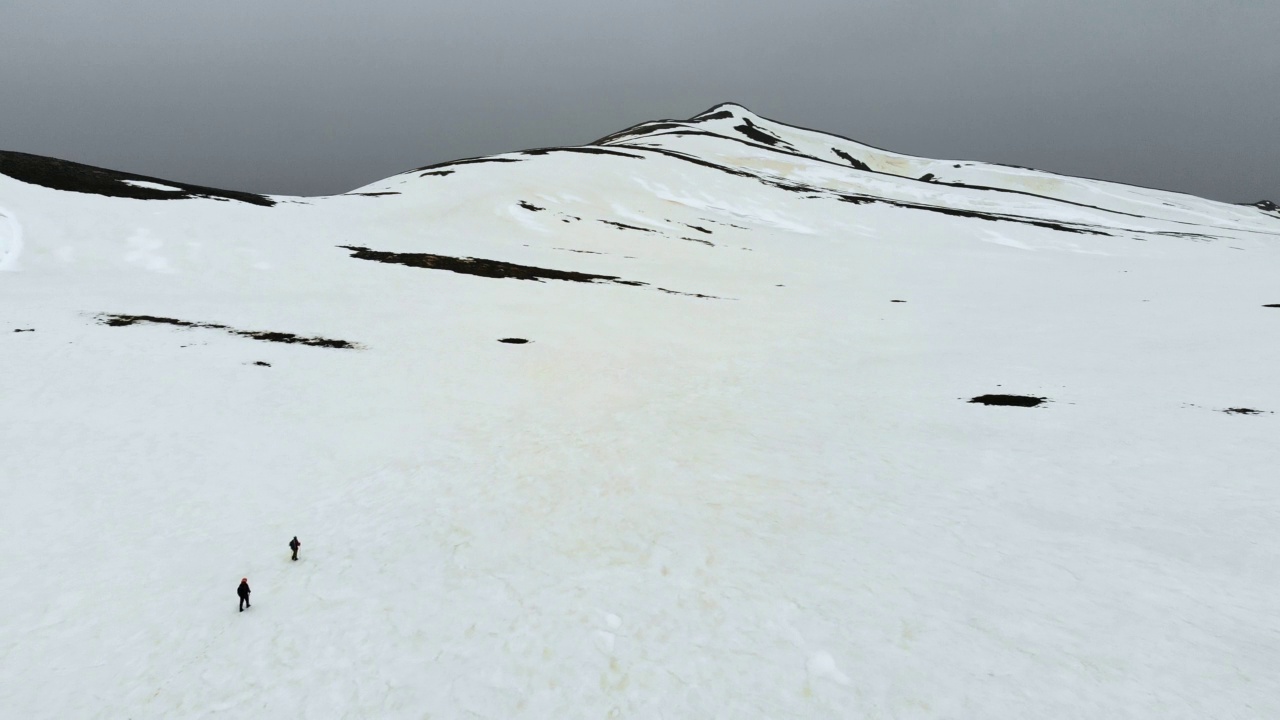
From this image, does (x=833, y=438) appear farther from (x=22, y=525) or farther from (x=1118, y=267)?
(x=1118, y=267)

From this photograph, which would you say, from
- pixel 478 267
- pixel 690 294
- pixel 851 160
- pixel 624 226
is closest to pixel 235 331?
pixel 478 267

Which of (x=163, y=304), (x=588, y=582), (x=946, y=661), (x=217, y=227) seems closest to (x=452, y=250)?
(x=217, y=227)

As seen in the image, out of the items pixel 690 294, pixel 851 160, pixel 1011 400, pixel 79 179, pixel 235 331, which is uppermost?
pixel 851 160

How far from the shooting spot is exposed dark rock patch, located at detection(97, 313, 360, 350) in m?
24.0

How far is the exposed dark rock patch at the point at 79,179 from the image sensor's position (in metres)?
40.2

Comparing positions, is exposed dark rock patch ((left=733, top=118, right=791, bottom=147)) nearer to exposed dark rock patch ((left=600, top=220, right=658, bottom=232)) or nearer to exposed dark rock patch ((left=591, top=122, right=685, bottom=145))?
exposed dark rock patch ((left=591, top=122, right=685, bottom=145))

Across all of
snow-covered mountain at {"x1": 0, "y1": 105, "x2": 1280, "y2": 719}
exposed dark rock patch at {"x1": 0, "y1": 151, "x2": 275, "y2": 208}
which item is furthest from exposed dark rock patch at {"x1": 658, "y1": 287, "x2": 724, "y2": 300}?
exposed dark rock patch at {"x1": 0, "y1": 151, "x2": 275, "y2": 208}

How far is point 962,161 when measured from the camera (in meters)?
155

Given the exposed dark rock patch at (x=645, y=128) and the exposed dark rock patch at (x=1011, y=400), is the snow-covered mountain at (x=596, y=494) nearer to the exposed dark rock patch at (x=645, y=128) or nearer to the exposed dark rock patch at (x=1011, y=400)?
the exposed dark rock patch at (x=1011, y=400)

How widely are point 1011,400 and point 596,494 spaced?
16.1m

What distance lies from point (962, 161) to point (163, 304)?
178 m

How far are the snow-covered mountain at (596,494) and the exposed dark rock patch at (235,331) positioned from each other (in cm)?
24

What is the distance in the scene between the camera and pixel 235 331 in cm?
2452

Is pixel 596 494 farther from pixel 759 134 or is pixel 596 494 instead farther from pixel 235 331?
pixel 759 134
